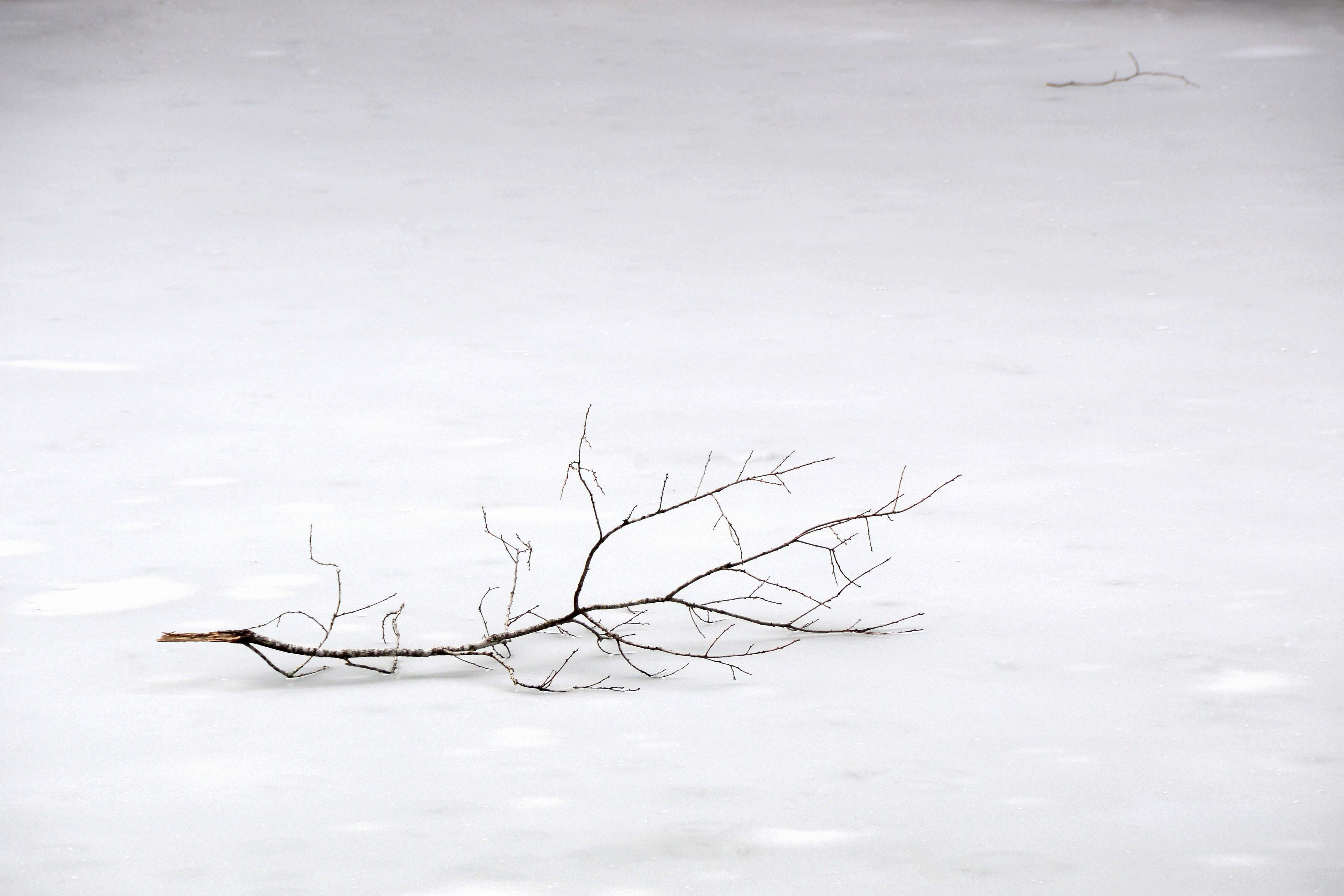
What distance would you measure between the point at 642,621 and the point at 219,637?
1.85ft

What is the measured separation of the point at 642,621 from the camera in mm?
1742

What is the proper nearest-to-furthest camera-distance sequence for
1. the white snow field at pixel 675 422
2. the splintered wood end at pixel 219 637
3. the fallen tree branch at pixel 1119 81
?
the white snow field at pixel 675 422 → the splintered wood end at pixel 219 637 → the fallen tree branch at pixel 1119 81

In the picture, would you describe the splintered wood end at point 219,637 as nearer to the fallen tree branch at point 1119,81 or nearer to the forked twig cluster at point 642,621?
the forked twig cluster at point 642,621

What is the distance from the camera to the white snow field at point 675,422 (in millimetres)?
1298

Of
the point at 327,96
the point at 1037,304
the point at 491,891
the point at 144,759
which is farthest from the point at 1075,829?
the point at 327,96

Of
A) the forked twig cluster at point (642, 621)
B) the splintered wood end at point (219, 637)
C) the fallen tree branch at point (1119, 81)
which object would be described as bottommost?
the forked twig cluster at point (642, 621)

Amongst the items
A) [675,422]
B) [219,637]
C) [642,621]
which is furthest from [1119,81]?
[219,637]

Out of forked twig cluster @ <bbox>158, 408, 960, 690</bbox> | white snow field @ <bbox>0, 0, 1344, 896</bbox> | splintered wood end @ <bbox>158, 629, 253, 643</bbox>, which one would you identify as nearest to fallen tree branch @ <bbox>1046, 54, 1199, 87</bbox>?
white snow field @ <bbox>0, 0, 1344, 896</bbox>

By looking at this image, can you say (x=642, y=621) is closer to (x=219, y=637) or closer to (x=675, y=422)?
(x=219, y=637)

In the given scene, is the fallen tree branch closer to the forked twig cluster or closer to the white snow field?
the white snow field

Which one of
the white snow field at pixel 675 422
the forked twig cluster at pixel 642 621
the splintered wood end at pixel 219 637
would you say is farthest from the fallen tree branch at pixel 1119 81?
the splintered wood end at pixel 219 637

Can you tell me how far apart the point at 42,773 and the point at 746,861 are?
Answer: 778 millimetres

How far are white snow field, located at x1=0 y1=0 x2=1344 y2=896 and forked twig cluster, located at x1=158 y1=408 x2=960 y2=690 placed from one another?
1.4 inches

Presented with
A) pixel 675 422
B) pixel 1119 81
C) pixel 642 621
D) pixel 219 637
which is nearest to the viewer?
pixel 219 637
